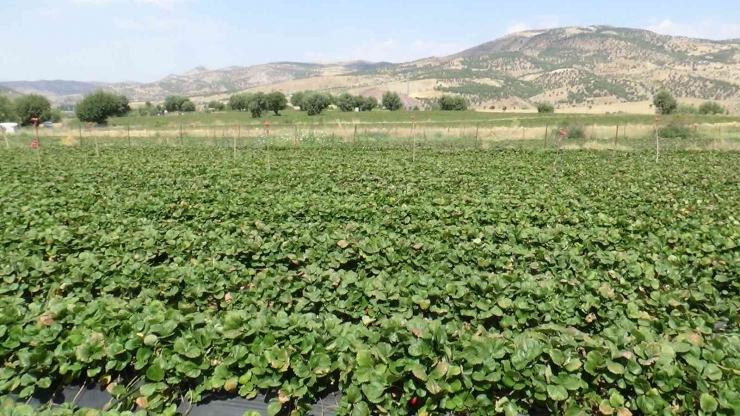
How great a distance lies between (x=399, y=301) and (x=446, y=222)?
358cm

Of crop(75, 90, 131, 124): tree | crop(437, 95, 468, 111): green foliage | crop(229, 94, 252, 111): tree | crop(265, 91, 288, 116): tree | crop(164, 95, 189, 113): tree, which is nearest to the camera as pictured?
crop(75, 90, 131, 124): tree

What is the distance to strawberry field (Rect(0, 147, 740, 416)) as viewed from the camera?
2906 mm

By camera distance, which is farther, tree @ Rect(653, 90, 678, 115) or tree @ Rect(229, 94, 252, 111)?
tree @ Rect(229, 94, 252, 111)

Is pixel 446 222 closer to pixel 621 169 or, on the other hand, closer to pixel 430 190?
pixel 430 190

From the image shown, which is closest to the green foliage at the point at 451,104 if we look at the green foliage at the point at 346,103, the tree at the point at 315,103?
the green foliage at the point at 346,103

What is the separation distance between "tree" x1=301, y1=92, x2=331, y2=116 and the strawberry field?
67.4 m

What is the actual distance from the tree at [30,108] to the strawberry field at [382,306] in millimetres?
77530

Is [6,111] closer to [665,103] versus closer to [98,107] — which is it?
[98,107]

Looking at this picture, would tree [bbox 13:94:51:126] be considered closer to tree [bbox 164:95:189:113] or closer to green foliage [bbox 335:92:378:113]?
tree [bbox 164:95:189:113]

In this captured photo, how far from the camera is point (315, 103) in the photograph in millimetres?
75812

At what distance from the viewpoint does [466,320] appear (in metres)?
4.29

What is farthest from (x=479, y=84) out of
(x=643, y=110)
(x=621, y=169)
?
(x=621, y=169)

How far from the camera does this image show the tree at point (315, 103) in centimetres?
7469

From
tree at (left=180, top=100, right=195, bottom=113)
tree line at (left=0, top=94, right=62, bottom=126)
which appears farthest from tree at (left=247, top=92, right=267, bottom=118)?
tree at (left=180, top=100, right=195, bottom=113)
